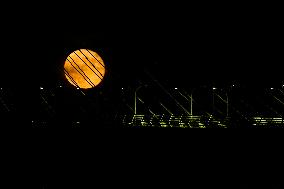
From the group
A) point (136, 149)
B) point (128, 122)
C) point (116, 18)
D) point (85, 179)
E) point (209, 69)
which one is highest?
point (116, 18)

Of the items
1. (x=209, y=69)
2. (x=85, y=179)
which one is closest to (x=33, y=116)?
(x=85, y=179)

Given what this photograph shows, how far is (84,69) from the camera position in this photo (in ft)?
7.77

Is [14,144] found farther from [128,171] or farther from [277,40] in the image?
[277,40]

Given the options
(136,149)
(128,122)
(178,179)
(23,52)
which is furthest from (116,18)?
(178,179)

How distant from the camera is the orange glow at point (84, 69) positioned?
234 centimetres

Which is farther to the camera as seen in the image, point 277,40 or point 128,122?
point 277,40

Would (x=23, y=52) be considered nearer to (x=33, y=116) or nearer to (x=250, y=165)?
(x=33, y=116)

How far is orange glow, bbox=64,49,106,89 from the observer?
7.68 feet

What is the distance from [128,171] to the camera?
175 centimetres

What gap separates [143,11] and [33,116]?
1.11 metres

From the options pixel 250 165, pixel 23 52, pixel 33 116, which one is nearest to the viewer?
pixel 250 165

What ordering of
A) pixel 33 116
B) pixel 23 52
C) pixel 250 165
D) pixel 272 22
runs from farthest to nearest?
pixel 23 52 < pixel 272 22 < pixel 33 116 < pixel 250 165

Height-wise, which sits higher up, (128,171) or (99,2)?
(99,2)

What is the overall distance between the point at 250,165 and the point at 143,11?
135cm
